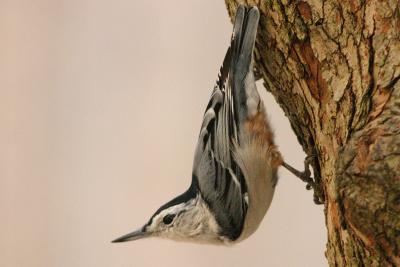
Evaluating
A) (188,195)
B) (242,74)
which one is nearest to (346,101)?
(242,74)

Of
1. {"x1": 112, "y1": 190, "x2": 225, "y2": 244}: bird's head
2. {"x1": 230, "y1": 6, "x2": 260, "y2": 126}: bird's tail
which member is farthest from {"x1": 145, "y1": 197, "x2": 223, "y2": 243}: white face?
{"x1": 230, "y1": 6, "x2": 260, "y2": 126}: bird's tail

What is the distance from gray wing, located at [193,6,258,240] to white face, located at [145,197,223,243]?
0.04 meters

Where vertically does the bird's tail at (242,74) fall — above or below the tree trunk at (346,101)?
above

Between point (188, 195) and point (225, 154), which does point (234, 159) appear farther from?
point (188, 195)

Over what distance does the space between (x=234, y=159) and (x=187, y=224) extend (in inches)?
11.7

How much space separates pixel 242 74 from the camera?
1.92 m

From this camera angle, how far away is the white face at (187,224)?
6.74 feet

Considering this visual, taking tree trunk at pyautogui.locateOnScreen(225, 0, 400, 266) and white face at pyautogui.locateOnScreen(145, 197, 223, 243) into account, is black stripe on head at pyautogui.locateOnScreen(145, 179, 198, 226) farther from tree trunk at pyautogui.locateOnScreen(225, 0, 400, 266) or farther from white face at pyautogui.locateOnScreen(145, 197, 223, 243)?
tree trunk at pyautogui.locateOnScreen(225, 0, 400, 266)

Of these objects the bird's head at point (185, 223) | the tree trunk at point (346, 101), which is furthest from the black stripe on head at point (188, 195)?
the tree trunk at point (346, 101)

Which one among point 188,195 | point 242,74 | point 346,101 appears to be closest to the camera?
point 346,101

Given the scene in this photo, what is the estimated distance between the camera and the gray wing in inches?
76.8

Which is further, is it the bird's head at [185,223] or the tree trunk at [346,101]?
the bird's head at [185,223]

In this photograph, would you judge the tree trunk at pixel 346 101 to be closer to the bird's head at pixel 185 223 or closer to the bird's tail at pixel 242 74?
the bird's tail at pixel 242 74

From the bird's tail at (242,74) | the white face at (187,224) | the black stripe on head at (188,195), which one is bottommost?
the white face at (187,224)
